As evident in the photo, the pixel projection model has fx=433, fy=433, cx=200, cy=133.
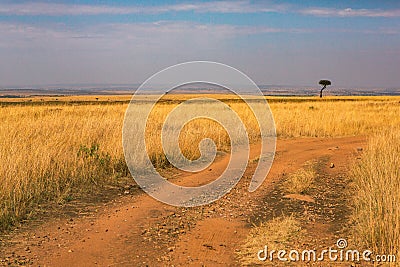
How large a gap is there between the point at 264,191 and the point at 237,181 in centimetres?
89

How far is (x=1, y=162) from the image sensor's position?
23.8 feet

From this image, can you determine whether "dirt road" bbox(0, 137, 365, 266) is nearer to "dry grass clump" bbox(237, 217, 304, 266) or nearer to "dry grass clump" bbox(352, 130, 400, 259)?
"dry grass clump" bbox(237, 217, 304, 266)

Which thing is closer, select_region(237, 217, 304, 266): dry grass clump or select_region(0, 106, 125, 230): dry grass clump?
select_region(237, 217, 304, 266): dry grass clump

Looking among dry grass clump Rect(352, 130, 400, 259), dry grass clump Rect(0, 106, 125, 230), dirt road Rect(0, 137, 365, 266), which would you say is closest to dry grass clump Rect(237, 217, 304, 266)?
dirt road Rect(0, 137, 365, 266)

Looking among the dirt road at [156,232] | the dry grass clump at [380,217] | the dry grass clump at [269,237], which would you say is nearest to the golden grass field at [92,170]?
the dry grass clump at [380,217]

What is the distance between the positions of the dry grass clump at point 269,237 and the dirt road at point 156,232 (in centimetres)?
12

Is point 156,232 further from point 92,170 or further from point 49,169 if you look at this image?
point 92,170

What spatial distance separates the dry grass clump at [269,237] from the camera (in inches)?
196

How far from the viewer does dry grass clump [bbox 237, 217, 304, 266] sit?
4.98m

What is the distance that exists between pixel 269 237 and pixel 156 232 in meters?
1.49

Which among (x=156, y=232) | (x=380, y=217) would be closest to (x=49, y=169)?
(x=156, y=232)

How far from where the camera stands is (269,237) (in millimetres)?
5449

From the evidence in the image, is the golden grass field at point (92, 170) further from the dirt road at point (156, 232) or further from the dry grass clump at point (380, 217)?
the dirt road at point (156, 232)

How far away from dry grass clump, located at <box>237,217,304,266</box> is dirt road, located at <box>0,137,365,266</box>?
0.12 metres
